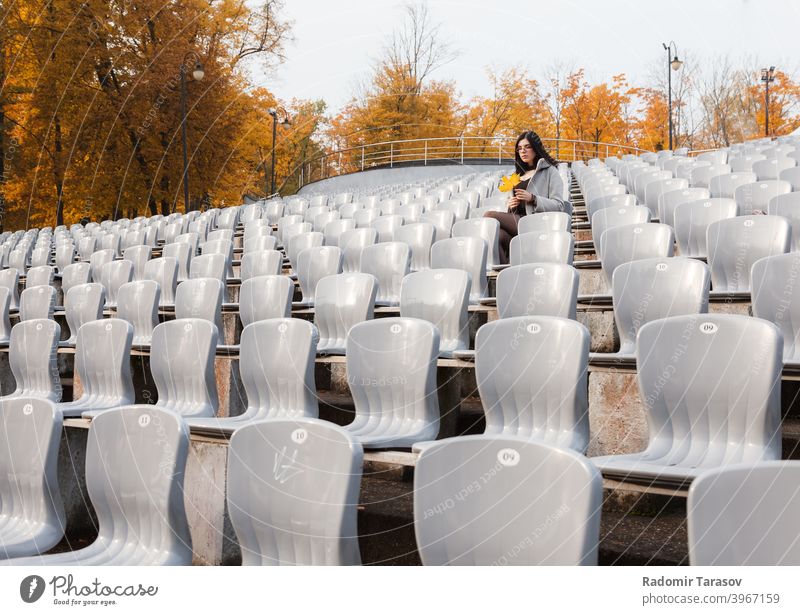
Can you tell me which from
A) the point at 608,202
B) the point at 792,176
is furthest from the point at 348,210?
the point at 792,176

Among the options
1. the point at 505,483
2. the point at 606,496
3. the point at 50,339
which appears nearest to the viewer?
the point at 505,483

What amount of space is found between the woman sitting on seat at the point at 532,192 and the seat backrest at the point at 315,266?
4.65 ft

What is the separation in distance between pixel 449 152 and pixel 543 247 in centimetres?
1988

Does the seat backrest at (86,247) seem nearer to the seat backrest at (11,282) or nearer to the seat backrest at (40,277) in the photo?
the seat backrest at (40,277)

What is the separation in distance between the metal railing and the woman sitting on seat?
51.7ft

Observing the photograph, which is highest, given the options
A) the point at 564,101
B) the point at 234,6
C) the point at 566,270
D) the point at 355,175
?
the point at 234,6

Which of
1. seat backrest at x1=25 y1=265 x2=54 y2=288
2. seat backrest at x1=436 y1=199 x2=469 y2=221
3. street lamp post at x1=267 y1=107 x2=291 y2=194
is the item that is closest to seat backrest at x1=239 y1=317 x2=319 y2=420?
seat backrest at x1=436 y1=199 x2=469 y2=221

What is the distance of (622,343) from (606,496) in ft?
4.89

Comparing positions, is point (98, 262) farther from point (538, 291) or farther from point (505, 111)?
point (505, 111)

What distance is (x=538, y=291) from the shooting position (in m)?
4.51

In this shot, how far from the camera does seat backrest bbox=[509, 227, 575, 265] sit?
18.3 feet
